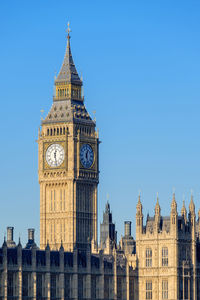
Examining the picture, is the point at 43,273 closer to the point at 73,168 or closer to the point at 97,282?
the point at 97,282

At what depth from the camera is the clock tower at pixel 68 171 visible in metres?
192

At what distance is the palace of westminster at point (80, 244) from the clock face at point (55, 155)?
15 cm

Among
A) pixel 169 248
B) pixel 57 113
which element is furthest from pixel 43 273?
pixel 57 113

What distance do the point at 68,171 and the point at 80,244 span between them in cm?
1085

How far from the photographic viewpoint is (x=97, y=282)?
577ft

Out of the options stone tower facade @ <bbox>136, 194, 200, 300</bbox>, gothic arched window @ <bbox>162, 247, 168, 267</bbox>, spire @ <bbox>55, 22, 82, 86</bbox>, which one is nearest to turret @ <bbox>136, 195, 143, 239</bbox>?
stone tower facade @ <bbox>136, 194, 200, 300</bbox>

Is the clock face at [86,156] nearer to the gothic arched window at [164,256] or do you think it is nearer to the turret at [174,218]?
the turret at [174,218]

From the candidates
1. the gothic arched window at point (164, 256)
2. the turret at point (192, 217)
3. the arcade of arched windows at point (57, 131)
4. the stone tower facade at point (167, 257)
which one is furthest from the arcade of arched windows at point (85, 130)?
the gothic arched window at point (164, 256)

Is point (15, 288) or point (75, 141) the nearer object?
point (15, 288)

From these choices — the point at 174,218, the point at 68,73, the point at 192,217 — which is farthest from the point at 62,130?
the point at 174,218

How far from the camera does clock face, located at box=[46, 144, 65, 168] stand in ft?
634

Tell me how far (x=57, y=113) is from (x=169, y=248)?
29192mm

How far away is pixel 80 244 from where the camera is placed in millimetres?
191375

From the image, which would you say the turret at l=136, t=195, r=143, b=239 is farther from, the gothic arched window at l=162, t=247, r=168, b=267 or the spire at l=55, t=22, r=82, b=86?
the spire at l=55, t=22, r=82, b=86
